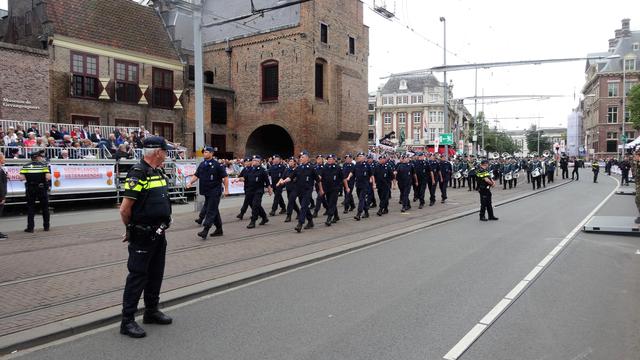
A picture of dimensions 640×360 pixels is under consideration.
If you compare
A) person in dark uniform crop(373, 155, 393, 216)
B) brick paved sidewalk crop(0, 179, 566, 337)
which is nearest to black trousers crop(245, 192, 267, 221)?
brick paved sidewalk crop(0, 179, 566, 337)

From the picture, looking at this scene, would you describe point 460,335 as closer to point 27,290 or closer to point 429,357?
point 429,357

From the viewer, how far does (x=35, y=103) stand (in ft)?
71.2

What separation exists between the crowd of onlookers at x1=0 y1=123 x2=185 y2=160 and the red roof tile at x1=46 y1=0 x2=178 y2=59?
20.4ft

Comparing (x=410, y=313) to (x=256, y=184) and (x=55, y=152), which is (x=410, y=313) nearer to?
(x=256, y=184)

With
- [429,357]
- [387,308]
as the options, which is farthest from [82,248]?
[429,357]

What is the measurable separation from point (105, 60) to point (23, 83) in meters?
4.65

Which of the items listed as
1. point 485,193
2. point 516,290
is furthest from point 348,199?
point 516,290

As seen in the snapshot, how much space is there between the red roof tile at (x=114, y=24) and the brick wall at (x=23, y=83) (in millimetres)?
2095

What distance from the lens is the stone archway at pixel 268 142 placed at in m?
33.9

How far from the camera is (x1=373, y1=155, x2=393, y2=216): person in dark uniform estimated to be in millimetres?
15406

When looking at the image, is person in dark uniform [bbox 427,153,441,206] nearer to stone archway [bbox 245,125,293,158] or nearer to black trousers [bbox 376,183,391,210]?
black trousers [bbox 376,183,391,210]

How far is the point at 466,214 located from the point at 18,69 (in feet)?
66.5

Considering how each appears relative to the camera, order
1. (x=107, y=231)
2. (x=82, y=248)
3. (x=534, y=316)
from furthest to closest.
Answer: (x=107, y=231) < (x=82, y=248) < (x=534, y=316)

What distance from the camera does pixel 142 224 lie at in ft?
15.9
